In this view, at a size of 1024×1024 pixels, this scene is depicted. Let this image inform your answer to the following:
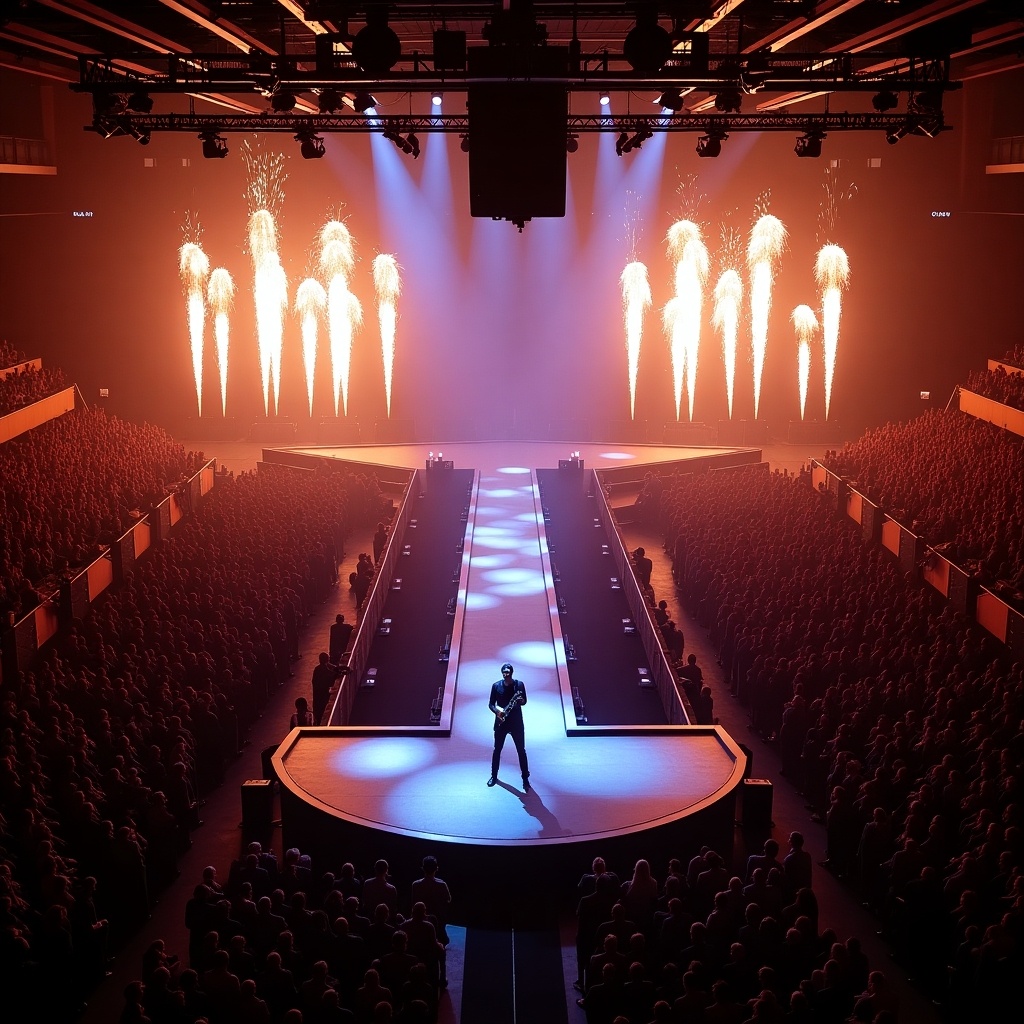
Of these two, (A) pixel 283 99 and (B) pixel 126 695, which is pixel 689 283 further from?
(B) pixel 126 695

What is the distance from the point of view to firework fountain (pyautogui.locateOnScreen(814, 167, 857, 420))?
30031 mm

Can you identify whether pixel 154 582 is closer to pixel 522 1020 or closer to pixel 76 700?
pixel 76 700

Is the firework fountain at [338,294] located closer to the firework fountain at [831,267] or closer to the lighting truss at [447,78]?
the firework fountain at [831,267]

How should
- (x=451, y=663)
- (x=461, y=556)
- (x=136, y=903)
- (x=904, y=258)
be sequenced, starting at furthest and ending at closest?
1. (x=904, y=258)
2. (x=461, y=556)
3. (x=451, y=663)
4. (x=136, y=903)

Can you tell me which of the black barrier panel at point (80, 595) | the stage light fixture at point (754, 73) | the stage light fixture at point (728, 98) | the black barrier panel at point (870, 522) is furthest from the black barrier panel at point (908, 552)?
the black barrier panel at point (80, 595)

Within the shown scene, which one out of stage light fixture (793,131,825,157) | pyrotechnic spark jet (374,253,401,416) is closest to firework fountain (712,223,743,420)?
pyrotechnic spark jet (374,253,401,416)

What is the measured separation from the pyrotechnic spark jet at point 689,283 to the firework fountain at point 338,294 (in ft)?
29.2

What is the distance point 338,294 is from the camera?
3077 centimetres

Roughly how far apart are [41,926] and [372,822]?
278 cm

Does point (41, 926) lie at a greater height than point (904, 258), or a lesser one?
lesser

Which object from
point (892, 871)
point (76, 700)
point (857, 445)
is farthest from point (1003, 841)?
point (857, 445)

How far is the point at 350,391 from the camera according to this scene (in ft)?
105

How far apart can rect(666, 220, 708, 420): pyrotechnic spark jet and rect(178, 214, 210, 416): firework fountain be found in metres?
12.9

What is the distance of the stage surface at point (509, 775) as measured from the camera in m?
9.72
